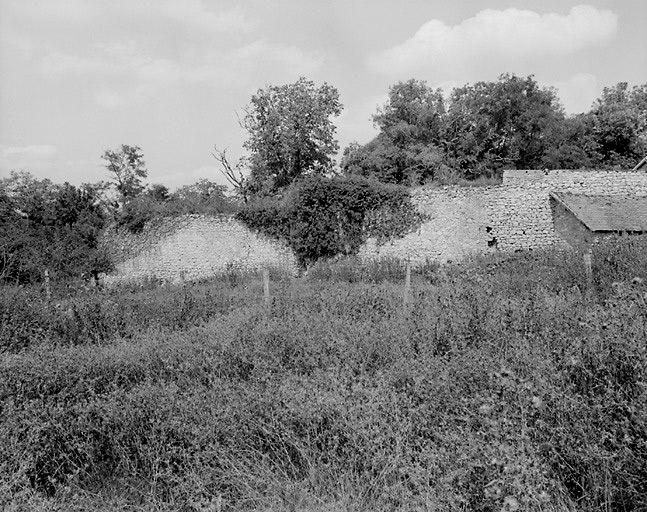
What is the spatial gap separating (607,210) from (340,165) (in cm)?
2045

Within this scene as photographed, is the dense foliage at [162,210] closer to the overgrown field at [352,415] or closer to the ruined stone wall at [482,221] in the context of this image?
the ruined stone wall at [482,221]

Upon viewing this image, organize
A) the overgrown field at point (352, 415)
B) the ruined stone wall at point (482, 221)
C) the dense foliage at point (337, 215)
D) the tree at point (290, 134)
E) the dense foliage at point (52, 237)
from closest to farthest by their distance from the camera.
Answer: the overgrown field at point (352, 415), the dense foliage at point (52, 237), the ruined stone wall at point (482, 221), the dense foliage at point (337, 215), the tree at point (290, 134)

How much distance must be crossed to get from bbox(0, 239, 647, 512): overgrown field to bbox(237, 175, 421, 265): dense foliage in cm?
1440

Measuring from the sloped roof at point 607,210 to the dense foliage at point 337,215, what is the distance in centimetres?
601

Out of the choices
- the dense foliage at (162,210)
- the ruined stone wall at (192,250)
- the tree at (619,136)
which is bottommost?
the ruined stone wall at (192,250)

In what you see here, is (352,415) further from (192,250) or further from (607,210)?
(192,250)

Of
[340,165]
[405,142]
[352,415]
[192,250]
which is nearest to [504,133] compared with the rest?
[405,142]

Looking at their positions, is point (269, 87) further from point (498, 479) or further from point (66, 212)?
point (498, 479)

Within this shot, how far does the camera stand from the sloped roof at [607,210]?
56.0 feet

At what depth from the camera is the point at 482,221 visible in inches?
768

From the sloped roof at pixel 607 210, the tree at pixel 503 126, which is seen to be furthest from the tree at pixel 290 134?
the sloped roof at pixel 607 210

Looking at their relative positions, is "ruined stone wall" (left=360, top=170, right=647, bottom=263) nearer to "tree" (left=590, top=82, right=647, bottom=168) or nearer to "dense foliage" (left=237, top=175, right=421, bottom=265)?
"dense foliage" (left=237, top=175, right=421, bottom=265)

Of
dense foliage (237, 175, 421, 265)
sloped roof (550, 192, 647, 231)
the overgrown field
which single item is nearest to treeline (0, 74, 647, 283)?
dense foliage (237, 175, 421, 265)

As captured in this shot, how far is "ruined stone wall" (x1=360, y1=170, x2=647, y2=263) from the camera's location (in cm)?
1942
